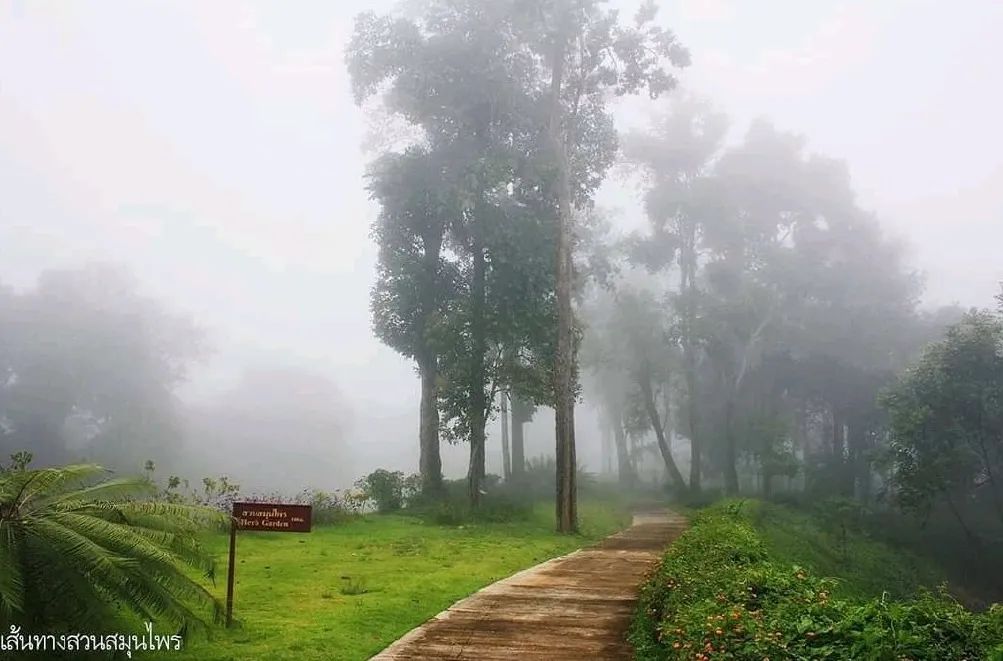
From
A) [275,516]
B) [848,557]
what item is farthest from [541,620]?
[848,557]

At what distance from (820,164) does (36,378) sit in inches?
1746

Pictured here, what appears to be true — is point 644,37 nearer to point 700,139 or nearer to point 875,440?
point 700,139

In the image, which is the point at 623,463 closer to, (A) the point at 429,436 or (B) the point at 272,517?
(A) the point at 429,436

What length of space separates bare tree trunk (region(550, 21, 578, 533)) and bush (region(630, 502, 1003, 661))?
12178 mm

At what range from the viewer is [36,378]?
1357 inches

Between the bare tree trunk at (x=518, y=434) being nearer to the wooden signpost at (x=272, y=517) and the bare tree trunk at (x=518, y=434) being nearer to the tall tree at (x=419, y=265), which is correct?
→ the tall tree at (x=419, y=265)

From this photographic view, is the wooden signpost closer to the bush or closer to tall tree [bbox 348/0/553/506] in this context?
the bush

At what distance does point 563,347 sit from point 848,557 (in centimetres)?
1174

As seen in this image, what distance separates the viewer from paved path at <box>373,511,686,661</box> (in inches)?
263

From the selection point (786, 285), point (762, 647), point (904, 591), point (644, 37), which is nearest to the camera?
point (762, 647)

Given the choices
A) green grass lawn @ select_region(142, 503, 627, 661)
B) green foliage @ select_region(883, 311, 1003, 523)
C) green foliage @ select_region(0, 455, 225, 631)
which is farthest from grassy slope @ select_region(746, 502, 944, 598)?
green foliage @ select_region(0, 455, 225, 631)

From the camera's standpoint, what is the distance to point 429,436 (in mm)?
24703

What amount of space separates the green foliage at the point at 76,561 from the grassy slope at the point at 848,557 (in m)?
15.0

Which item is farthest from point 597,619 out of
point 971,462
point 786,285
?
point 786,285
